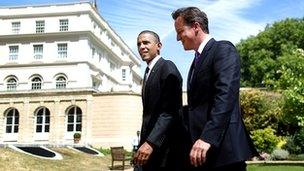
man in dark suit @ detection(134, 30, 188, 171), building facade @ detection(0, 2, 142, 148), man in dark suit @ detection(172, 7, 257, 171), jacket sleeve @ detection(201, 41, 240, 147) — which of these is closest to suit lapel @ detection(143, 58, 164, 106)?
man in dark suit @ detection(134, 30, 188, 171)

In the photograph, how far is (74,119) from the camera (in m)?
51.2

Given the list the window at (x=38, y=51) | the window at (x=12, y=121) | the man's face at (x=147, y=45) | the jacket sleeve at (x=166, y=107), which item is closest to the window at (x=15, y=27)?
the window at (x=38, y=51)

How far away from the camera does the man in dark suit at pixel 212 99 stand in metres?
4.18

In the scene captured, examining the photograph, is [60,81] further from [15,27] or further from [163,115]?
[163,115]

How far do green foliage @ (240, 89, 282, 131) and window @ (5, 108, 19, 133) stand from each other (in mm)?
23190

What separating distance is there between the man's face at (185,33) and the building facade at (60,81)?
44069 millimetres

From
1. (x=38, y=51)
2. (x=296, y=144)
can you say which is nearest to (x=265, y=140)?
(x=296, y=144)

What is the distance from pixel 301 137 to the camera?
37625 millimetres

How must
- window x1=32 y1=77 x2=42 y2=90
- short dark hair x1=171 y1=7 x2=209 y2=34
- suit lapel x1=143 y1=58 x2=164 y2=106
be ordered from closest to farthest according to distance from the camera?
short dark hair x1=171 y1=7 x2=209 y2=34
suit lapel x1=143 y1=58 x2=164 y2=106
window x1=32 y1=77 x2=42 y2=90

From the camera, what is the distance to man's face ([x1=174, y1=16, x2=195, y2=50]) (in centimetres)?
459

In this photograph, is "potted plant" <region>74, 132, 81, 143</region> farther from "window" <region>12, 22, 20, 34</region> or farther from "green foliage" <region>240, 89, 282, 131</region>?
"window" <region>12, 22, 20, 34</region>

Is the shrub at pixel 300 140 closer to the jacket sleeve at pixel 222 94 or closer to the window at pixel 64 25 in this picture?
the window at pixel 64 25

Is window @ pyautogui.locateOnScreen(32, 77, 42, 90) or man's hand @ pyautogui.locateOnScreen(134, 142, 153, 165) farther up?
window @ pyautogui.locateOnScreen(32, 77, 42, 90)

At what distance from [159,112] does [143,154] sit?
1.85 feet
